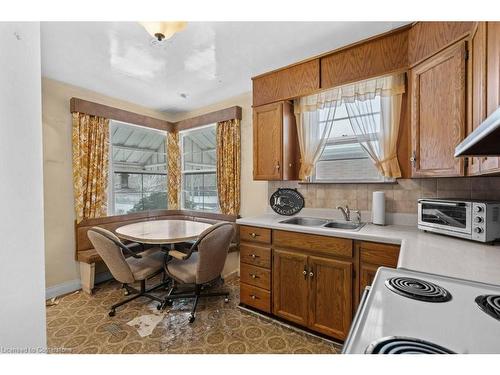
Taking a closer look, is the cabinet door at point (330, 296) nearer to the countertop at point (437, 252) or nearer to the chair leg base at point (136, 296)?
the countertop at point (437, 252)

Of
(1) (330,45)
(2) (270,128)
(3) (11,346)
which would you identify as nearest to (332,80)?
(1) (330,45)

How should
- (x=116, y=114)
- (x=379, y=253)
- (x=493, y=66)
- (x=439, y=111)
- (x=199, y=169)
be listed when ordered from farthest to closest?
(x=199, y=169)
(x=116, y=114)
(x=379, y=253)
(x=439, y=111)
(x=493, y=66)

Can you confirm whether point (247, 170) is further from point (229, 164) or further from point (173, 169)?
point (173, 169)

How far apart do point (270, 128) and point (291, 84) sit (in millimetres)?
486

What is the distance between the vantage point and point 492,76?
1.03 m

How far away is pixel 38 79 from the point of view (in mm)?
922

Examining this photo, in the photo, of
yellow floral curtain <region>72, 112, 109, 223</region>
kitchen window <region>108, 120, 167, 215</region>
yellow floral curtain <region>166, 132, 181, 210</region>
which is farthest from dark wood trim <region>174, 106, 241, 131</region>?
yellow floral curtain <region>72, 112, 109, 223</region>

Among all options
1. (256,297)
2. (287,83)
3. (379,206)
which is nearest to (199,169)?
(287,83)

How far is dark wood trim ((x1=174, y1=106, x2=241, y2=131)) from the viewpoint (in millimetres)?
3084

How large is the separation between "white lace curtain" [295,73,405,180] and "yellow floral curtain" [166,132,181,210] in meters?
2.31

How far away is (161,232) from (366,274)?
202 centimetres

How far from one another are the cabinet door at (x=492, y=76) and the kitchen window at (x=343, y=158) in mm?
1041

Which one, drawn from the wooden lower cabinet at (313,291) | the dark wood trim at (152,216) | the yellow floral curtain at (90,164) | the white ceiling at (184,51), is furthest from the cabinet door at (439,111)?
the yellow floral curtain at (90,164)
